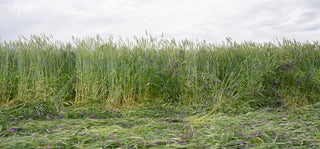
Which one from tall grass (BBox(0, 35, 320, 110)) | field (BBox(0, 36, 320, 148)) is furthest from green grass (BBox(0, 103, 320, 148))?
tall grass (BBox(0, 35, 320, 110))

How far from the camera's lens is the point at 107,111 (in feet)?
10.7

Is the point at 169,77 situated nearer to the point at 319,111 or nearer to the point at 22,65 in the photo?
the point at 319,111

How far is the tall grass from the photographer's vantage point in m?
3.70

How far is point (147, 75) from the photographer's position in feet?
12.6

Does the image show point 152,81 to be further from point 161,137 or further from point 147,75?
point 161,137

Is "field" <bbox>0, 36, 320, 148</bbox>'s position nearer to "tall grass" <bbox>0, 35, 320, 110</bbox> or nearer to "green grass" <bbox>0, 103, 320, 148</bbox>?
"tall grass" <bbox>0, 35, 320, 110</bbox>

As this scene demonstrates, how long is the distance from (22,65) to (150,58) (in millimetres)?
2266

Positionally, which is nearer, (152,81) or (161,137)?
(161,137)

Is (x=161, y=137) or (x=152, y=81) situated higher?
(x=152, y=81)

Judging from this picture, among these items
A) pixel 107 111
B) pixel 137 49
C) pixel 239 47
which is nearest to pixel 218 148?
pixel 107 111

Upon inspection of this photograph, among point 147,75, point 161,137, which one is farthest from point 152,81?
point 161,137

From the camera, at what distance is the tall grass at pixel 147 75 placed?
3701mm

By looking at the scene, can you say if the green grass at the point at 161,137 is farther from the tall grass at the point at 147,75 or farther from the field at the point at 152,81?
the tall grass at the point at 147,75

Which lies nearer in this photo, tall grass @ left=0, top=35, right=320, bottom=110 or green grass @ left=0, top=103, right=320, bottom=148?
green grass @ left=0, top=103, right=320, bottom=148
